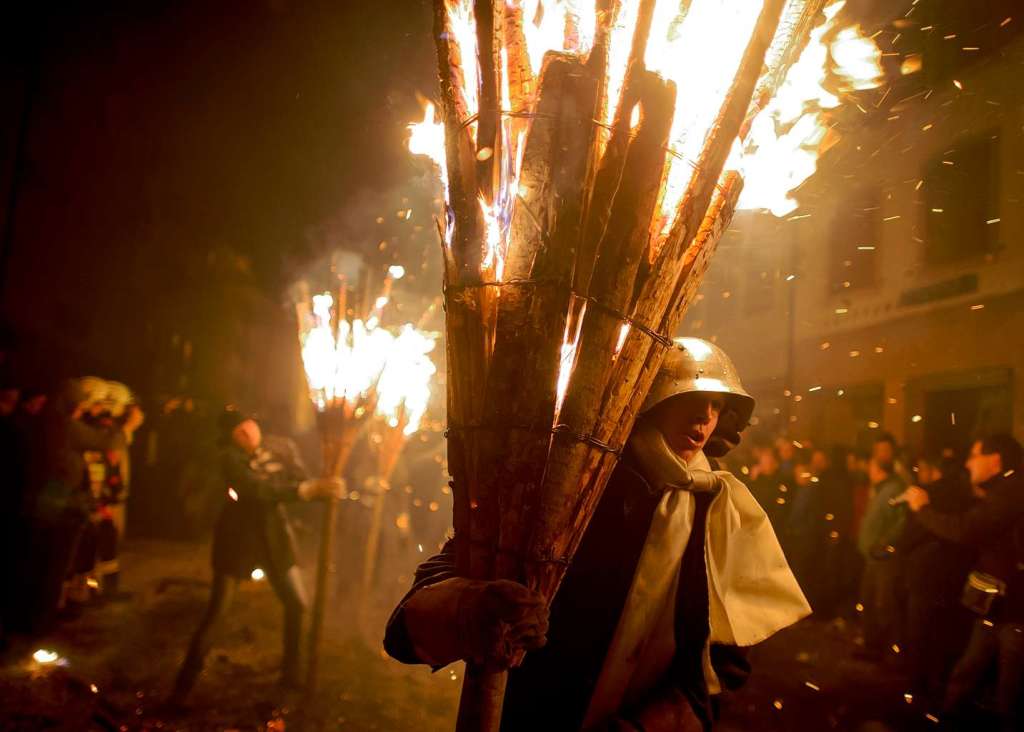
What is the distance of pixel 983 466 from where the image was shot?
5.10 metres

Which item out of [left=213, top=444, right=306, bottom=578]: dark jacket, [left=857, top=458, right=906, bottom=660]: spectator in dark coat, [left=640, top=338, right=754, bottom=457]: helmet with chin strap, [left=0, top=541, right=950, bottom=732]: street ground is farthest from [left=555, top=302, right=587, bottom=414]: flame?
[left=857, top=458, right=906, bottom=660]: spectator in dark coat

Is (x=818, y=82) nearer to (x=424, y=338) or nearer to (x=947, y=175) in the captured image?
(x=424, y=338)

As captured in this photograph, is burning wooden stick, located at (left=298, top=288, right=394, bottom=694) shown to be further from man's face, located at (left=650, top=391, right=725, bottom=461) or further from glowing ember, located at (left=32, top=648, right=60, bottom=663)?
man's face, located at (left=650, top=391, right=725, bottom=461)

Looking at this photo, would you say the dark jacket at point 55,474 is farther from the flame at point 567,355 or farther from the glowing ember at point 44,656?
the flame at point 567,355

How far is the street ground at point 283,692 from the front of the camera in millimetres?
5547

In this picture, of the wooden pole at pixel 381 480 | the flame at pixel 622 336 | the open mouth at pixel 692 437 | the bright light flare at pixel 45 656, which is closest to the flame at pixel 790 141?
the open mouth at pixel 692 437

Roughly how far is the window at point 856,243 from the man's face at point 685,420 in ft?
46.0

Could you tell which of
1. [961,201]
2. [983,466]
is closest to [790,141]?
[983,466]

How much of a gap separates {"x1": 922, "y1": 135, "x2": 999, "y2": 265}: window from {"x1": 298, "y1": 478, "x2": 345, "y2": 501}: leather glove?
11806mm

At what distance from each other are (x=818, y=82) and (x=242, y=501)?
19.3 ft

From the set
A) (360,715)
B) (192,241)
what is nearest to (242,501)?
(360,715)

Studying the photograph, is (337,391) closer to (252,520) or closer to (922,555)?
(252,520)

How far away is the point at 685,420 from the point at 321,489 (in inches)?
191

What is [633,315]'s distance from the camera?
166 centimetres
